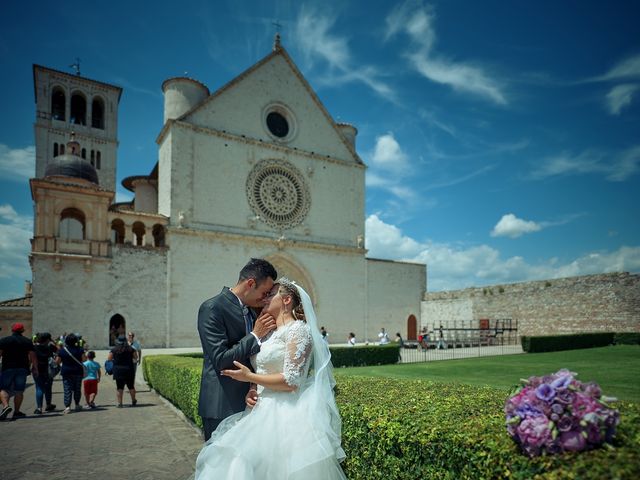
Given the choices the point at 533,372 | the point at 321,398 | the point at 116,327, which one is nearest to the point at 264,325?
the point at 321,398

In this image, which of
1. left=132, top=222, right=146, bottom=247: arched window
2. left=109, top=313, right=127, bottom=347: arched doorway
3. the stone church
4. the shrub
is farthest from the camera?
left=132, top=222, right=146, bottom=247: arched window

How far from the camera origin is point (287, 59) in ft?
110

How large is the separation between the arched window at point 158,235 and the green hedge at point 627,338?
28722mm

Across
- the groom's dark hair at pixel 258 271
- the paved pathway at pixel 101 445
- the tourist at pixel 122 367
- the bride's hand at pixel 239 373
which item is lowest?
the paved pathway at pixel 101 445

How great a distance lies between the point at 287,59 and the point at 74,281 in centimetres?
2233

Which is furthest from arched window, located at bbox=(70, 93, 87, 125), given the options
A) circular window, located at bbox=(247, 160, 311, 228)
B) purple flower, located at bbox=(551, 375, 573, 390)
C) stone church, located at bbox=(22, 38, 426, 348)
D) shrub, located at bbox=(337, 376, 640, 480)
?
purple flower, located at bbox=(551, 375, 573, 390)

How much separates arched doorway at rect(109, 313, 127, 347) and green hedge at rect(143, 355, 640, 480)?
22.6m

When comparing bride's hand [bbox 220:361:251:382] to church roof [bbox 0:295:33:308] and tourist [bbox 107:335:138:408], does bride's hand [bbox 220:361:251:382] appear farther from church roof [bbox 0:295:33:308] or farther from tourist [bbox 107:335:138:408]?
church roof [bbox 0:295:33:308]

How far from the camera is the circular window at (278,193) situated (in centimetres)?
3070

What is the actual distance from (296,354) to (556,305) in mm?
30765

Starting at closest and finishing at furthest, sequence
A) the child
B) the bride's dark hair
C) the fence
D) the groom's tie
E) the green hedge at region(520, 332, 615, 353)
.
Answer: the bride's dark hair
the groom's tie
the child
the green hedge at region(520, 332, 615, 353)
the fence

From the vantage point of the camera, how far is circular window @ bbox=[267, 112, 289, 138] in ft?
106

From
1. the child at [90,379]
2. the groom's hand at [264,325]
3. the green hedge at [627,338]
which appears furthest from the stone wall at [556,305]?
the groom's hand at [264,325]

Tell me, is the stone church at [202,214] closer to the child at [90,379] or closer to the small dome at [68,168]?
the small dome at [68,168]
